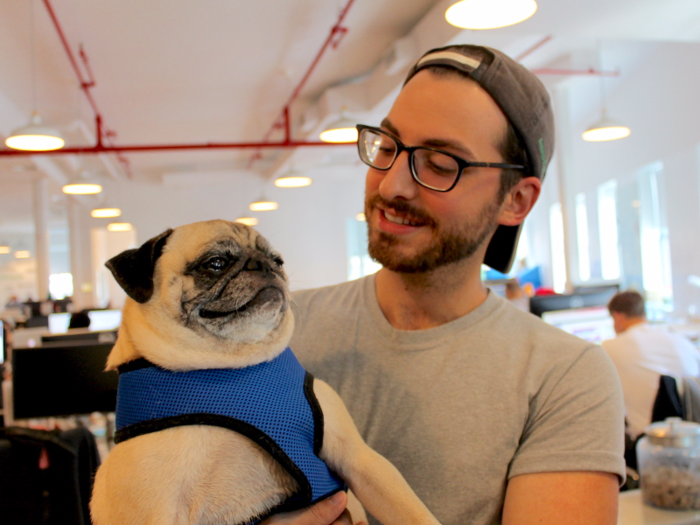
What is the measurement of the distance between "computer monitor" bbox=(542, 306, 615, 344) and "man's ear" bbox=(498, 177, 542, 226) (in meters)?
3.11

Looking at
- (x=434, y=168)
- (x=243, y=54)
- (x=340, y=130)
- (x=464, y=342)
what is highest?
(x=243, y=54)

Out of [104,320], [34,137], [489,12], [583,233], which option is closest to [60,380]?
[34,137]

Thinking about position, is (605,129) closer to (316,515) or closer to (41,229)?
(316,515)

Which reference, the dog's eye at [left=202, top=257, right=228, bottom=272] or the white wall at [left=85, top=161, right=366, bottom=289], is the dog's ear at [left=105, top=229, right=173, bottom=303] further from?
the white wall at [left=85, top=161, right=366, bottom=289]

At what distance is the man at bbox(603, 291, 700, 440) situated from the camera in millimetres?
3688

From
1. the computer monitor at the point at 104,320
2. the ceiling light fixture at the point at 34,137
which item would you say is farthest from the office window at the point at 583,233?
the ceiling light fixture at the point at 34,137

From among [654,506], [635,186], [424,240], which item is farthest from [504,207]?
[635,186]

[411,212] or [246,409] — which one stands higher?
[411,212]

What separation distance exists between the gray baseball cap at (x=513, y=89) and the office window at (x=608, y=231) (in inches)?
460

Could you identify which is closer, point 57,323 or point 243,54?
point 243,54

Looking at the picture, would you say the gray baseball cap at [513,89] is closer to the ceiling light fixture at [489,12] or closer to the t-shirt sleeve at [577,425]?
the t-shirt sleeve at [577,425]

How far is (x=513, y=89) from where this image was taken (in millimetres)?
1366

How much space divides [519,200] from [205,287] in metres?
0.85

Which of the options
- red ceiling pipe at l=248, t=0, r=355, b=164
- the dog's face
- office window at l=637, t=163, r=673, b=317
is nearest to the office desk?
the dog's face
